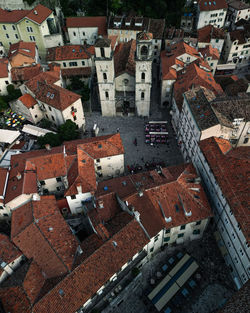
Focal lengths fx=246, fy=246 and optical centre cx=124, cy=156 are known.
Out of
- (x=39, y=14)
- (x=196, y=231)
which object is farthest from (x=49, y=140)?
(x=39, y=14)

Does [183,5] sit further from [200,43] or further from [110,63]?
[110,63]

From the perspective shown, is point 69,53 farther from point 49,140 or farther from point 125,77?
point 49,140

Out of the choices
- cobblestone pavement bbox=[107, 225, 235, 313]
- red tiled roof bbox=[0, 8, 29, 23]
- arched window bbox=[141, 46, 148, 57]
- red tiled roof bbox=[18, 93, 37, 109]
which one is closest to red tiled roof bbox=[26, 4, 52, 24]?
red tiled roof bbox=[0, 8, 29, 23]

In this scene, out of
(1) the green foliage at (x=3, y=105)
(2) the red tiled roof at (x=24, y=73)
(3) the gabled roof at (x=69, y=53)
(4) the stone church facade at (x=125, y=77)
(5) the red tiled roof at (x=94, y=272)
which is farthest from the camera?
(3) the gabled roof at (x=69, y=53)

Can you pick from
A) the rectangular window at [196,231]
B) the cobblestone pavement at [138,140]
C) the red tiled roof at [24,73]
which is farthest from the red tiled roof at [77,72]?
the rectangular window at [196,231]

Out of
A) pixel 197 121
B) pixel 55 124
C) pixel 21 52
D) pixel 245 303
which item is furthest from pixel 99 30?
pixel 245 303

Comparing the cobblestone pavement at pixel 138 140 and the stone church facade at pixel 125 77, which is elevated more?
the stone church facade at pixel 125 77

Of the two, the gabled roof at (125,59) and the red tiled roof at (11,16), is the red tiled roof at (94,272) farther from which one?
the red tiled roof at (11,16)
